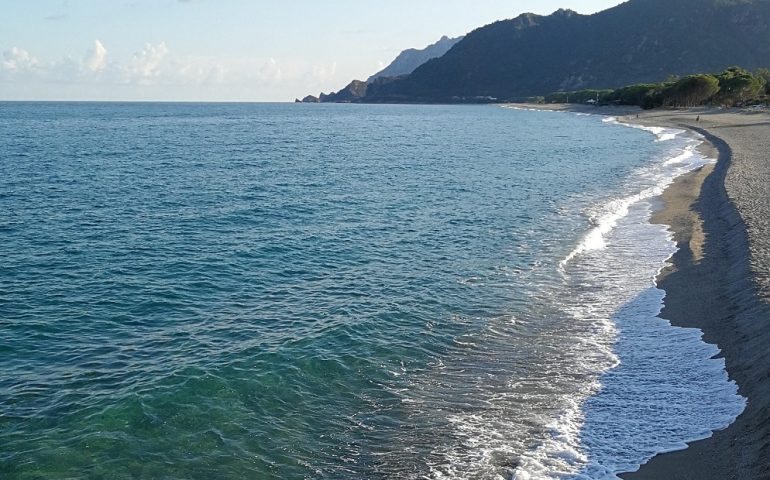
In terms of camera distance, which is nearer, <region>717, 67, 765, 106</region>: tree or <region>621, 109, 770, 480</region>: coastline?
<region>621, 109, 770, 480</region>: coastline

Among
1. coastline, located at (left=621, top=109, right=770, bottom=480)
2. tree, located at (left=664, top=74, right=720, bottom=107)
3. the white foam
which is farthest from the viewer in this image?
tree, located at (left=664, top=74, right=720, bottom=107)

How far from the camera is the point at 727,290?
62.7ft

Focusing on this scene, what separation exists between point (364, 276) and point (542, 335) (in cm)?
716

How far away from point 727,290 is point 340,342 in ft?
37.4

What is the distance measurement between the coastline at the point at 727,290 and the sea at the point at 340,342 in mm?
480

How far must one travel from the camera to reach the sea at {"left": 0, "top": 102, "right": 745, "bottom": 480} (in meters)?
11.8

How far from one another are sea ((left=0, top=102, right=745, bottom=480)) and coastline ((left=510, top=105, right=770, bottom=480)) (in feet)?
1.57

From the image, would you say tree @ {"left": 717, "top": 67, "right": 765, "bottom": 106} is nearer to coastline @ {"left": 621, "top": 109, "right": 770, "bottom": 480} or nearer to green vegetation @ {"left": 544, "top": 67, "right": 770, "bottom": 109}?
green vegetation @ {"left": 544, "top": 67, "right": 770, "bottom": 109}

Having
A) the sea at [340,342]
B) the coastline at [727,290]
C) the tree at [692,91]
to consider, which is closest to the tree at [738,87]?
the tree at [692,91]

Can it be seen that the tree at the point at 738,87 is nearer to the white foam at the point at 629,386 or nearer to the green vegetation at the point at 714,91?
the green vegetation at the point at 714,91

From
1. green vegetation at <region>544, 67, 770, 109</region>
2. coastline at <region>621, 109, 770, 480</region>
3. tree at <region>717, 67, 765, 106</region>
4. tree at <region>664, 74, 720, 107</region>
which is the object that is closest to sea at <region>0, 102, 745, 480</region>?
coastline at <region>621, 109, 770, 480</region>

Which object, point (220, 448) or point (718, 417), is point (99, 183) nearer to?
Result: point (220, 448)

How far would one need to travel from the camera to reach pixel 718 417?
12305 mm

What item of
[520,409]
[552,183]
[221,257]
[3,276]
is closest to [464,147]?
[552,183]
